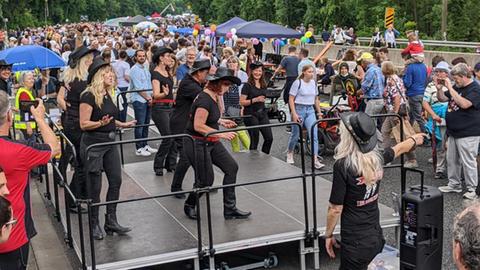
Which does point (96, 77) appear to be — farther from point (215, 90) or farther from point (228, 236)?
point (228, 236)

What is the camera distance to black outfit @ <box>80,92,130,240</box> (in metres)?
6.34

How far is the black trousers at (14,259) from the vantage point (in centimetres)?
460

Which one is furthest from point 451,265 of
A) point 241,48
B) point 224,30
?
point 224,30

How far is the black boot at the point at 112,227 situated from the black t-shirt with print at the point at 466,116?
181 inches

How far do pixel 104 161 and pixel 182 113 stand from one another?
2.03m

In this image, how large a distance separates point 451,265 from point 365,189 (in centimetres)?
226

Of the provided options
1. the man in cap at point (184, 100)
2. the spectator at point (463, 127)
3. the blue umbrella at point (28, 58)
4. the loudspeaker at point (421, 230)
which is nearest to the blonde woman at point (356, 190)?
the loudspeaker at point (421, 230)

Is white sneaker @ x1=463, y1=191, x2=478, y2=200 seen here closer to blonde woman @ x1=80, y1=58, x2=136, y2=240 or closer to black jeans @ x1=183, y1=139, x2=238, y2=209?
black jeans @ x1=183, y1=139, x2=238, y2=209

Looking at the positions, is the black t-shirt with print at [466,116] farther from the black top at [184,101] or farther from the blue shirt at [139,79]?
the blue shirt at [139,79]

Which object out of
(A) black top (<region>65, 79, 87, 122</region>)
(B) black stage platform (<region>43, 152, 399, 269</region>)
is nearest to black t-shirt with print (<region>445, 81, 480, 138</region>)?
(B) black stage platform (<region>43, 152, 399, 269</region>)

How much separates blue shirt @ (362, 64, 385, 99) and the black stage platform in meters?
3.03

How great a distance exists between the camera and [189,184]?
27.5ft

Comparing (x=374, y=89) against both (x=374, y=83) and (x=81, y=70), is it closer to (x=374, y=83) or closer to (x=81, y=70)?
(x=374, y=83)

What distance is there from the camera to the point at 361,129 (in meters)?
4.69
